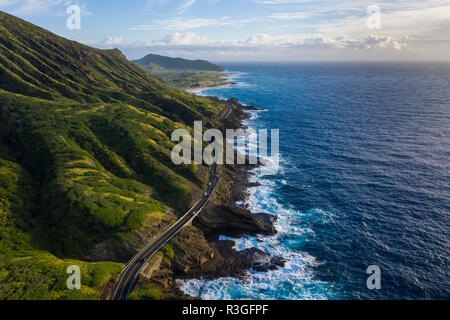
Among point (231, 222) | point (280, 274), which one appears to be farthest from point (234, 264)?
point (231, 222)

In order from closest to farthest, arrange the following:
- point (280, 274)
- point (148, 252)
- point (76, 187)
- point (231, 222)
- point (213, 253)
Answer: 1. point (280, 274)
2. point (148, 252)
3. point (213, 253)
4. point (76, 187)
5. point (231, 222)

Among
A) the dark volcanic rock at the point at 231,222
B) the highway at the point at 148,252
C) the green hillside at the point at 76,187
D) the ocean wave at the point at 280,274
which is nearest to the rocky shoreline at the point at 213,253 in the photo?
the dark volcanic rock at the point at 231,222

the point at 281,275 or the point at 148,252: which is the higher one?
the point at 148,252

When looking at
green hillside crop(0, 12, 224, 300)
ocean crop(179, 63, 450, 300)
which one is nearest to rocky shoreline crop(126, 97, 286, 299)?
ocean crop(179, 63, 450, 300)

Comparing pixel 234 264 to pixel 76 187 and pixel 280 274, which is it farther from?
pixel 76 187

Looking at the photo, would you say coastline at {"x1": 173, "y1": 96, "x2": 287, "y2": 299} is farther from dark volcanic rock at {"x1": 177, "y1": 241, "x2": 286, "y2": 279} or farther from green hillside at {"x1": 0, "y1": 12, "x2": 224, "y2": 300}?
green hillside at {"x1": 0, "y1": 12, "x2": 224, "y2": 300}
